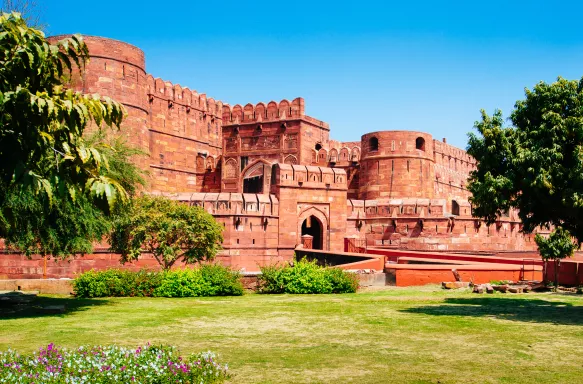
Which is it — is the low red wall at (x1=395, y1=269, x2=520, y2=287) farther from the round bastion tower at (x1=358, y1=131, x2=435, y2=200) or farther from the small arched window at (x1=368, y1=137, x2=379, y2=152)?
the small arched window at (x1=368, y1=137, x2=379, y2=152)

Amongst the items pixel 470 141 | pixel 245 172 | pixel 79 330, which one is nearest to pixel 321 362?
pixel 79 330

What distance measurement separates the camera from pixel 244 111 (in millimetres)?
41812

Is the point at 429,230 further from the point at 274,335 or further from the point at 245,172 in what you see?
the point at 274,335

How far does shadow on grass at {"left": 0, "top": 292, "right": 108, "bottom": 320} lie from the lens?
11.8m

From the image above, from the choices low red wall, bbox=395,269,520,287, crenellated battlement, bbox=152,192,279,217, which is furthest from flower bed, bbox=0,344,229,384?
crenellated battlement, bbox=152,192,279,217

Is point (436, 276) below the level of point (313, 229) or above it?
below

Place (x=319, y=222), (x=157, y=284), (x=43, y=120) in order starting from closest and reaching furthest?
(x=43, y=120), (x=157, y=284), (x=319, y=222)

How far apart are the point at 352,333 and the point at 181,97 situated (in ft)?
105

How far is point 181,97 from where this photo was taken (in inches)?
→ 1547

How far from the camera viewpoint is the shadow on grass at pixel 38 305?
11.8m

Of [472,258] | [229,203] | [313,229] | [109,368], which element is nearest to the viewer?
[109,368]

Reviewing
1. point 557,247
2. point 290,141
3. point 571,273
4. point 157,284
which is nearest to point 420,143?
point 290,141

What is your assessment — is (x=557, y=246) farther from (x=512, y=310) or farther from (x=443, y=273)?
(x=512, y=310)

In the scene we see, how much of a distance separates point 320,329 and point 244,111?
3319 cm
